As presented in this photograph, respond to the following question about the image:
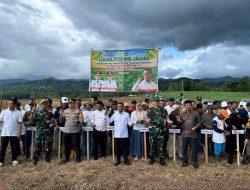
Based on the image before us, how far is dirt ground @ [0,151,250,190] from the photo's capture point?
7012mm

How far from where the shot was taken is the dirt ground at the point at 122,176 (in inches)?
276

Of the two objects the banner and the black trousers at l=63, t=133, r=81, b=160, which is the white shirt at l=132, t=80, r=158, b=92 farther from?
the black trousers at l=63, t=133, r=81, b=160

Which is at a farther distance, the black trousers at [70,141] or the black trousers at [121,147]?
the black trousers at [70,141]

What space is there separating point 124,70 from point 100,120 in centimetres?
358

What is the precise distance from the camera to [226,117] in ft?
29.9

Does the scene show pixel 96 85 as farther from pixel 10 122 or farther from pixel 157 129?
pixel 157 129

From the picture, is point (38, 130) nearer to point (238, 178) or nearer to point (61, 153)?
point (61, 153)

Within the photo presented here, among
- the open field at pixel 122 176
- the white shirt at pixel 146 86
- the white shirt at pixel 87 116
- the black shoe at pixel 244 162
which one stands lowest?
the open field at pixel 122 176

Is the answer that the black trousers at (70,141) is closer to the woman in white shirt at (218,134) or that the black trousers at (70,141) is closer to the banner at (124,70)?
the banner at (124,70)

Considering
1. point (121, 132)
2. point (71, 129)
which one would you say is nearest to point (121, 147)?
point (121, 132)

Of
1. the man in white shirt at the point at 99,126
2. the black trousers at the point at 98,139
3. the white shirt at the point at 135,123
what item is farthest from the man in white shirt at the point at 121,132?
the black trousers at the point at 98,139

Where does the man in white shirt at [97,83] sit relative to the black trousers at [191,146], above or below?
above

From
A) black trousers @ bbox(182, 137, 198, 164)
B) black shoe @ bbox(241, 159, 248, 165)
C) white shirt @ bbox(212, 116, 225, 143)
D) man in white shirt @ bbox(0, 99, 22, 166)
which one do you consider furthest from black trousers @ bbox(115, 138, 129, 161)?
black shoe @ bbox(241, 159, 248, 165)

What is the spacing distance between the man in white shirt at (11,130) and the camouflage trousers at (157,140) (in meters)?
4.06
